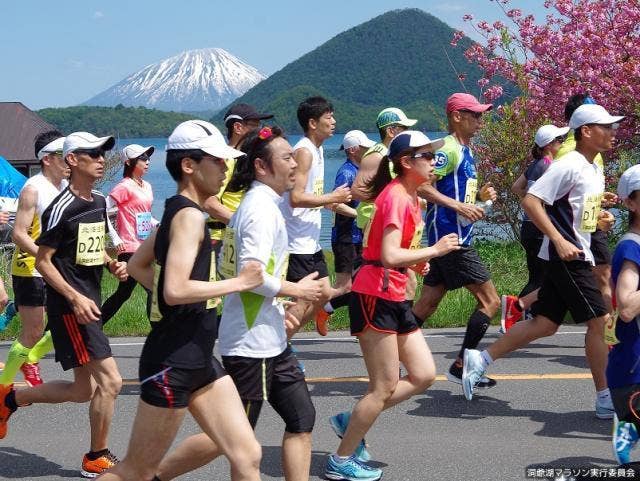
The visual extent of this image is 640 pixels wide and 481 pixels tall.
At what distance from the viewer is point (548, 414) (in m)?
6.93

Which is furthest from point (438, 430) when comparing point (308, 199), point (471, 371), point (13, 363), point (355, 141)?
point (355, 141)

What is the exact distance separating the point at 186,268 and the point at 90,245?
6.59ft

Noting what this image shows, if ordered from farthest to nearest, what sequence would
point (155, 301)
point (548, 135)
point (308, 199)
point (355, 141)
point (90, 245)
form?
point (355, 141), point (548, 135), point (308, 199), point (90, 245), point (155, 301)

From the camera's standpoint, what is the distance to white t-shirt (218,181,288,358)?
14.9 feet

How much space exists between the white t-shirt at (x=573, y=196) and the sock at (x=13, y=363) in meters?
3.35

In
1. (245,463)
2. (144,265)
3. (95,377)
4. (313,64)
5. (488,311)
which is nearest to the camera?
(245,463)

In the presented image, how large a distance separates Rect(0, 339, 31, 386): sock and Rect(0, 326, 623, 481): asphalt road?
0.32 meters

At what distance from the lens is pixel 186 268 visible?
4.15 metres

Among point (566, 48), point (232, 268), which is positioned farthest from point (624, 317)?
point (566, 48)

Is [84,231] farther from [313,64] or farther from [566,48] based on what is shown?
[313,64]

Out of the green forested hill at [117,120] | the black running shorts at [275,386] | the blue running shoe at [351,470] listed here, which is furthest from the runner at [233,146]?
the green forested hill at [117,120]

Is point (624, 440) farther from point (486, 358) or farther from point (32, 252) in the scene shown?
point (32, 252)

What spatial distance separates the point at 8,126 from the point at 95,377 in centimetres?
3221

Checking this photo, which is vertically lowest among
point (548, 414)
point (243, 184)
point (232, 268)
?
point (548, 414)
